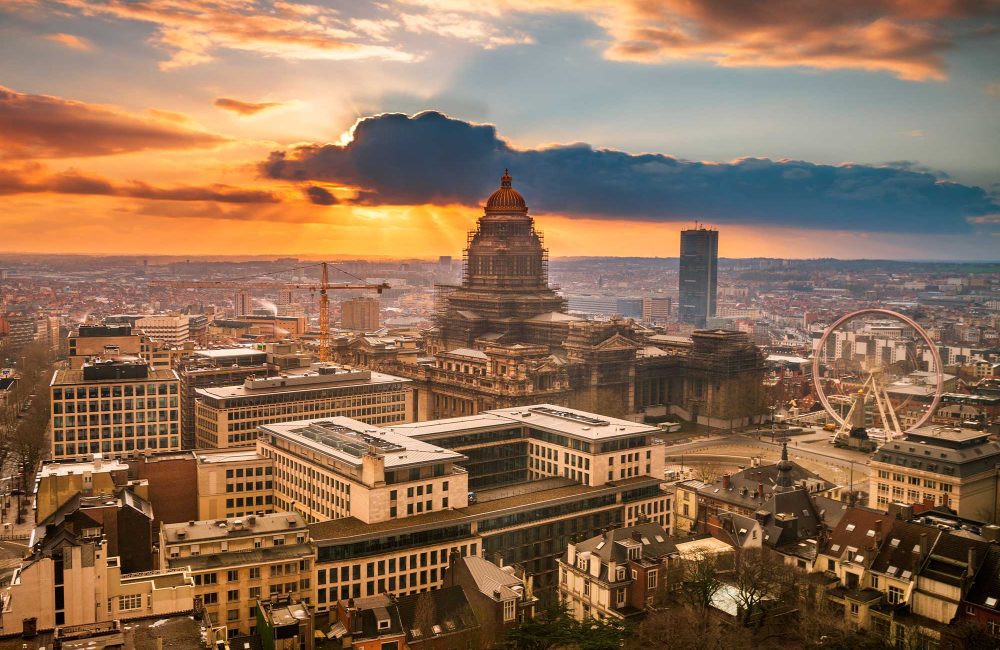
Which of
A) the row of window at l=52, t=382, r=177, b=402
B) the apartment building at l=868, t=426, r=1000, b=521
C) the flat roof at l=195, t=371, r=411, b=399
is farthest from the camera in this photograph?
the flat roof at l=195, t=371, r=411, b=399

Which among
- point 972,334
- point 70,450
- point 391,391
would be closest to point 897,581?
point 391,391

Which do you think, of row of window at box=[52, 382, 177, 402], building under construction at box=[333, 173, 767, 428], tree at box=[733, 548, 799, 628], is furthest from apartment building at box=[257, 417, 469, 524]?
building under construction at box=[333, 173, 767, 428]

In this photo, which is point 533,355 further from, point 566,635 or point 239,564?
point 566,635

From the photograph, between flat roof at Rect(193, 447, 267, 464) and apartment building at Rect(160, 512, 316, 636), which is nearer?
apartment building at Rect(160, 512, 316, 636)

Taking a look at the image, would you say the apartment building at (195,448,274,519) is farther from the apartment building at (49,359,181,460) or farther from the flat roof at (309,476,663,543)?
the apartment building at (49,359,181,460)

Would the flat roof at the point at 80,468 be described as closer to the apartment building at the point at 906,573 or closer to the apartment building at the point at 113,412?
the apartment building at the point at 113,412

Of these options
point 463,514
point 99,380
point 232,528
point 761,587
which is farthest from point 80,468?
point 761,587

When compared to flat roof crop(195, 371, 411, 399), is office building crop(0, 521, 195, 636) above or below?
below
